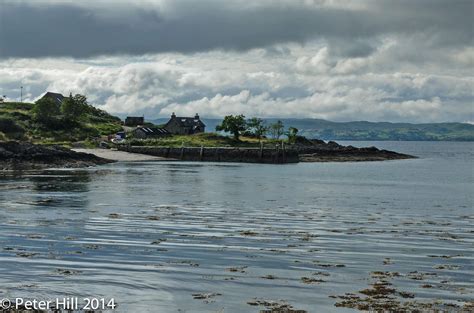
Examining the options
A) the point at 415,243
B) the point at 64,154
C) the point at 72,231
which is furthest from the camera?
the point at 64,154

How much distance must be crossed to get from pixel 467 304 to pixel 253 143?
152 m

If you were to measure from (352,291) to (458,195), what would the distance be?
146 feet

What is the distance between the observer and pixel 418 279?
60.0 ft

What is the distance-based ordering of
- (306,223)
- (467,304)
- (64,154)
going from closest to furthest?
(467,304)
(306,223)
(64,154)

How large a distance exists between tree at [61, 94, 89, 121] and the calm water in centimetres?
12351

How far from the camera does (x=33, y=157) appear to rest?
8450 centimetres

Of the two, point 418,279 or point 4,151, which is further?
point 4,151

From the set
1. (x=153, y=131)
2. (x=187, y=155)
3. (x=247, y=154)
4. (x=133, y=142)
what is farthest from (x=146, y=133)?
(x=247, y=154)

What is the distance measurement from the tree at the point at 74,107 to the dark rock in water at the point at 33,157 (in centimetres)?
7548

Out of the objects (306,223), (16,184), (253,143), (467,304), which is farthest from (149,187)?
(253,143)

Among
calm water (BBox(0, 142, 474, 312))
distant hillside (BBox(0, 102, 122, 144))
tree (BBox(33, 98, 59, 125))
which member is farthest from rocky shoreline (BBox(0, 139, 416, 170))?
calm water (BBox(0, 142, 474, 312))

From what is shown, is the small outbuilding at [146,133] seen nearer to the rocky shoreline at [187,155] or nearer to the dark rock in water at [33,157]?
the rocky shoreline at [187,155]

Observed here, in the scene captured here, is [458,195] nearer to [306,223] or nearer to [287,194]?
[287,194]

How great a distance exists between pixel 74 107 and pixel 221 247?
156m
